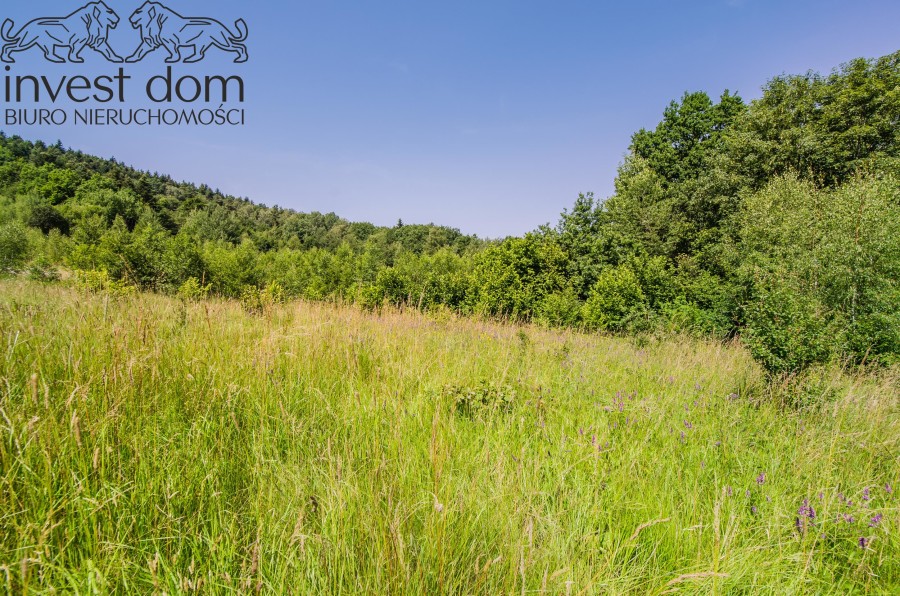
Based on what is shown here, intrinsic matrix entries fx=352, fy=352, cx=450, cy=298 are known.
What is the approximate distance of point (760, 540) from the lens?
5.57ft

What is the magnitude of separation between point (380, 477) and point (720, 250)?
23.6 metres

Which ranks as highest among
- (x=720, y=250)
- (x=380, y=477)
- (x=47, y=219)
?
(x=47, y=219)

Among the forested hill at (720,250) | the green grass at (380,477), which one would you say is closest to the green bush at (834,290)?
the forested hill at (720,250)

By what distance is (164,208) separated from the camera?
7794cm

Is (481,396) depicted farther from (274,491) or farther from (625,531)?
(274,491)

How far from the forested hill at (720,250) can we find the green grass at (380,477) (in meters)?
1.47

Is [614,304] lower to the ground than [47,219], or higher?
lower

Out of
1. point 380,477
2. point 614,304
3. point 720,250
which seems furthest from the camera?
point 720,250

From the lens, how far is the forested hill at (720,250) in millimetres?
7223

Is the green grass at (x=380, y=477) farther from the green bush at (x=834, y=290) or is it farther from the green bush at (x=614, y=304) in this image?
the green bush at (x=614, y=304)

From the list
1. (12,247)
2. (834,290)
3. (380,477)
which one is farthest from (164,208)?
(834,290)

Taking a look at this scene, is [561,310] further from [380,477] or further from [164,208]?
[164,208]

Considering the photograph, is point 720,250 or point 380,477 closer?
point 380,477

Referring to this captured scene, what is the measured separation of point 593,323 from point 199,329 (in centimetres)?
1118
